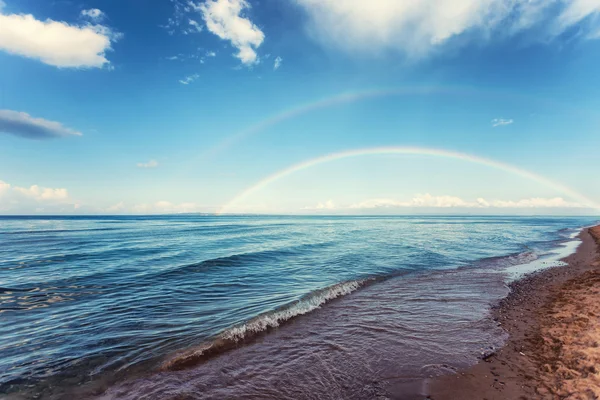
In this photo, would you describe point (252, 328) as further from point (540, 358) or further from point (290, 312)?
point (540, 358)

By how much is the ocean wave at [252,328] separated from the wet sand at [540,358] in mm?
4718

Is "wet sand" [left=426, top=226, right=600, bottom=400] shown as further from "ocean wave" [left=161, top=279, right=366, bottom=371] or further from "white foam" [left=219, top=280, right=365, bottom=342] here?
"white foam" [left=219, top=280, right=365, bottom=342]

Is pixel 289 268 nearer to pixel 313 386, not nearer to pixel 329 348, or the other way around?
pixel 329 348

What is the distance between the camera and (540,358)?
265 inches

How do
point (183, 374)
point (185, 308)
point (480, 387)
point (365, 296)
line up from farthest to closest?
point (365, 296), point (185, 308), point (183, 374), point (480, 387)

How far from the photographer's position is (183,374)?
260 inches

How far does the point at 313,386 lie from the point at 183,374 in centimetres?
304

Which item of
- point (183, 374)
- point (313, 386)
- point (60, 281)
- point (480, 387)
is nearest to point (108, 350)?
point (183, 374)

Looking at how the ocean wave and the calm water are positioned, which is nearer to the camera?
the calm water

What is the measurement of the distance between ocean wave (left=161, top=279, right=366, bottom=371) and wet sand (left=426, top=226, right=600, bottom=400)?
4.72 meters

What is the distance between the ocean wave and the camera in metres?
7.25

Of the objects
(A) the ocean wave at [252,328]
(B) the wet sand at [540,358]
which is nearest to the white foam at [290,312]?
(A) the ocean wave at [252,328]

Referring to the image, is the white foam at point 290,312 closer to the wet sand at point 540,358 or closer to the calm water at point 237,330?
the calm water at point 237,330

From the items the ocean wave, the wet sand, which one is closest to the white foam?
the ocean wave
